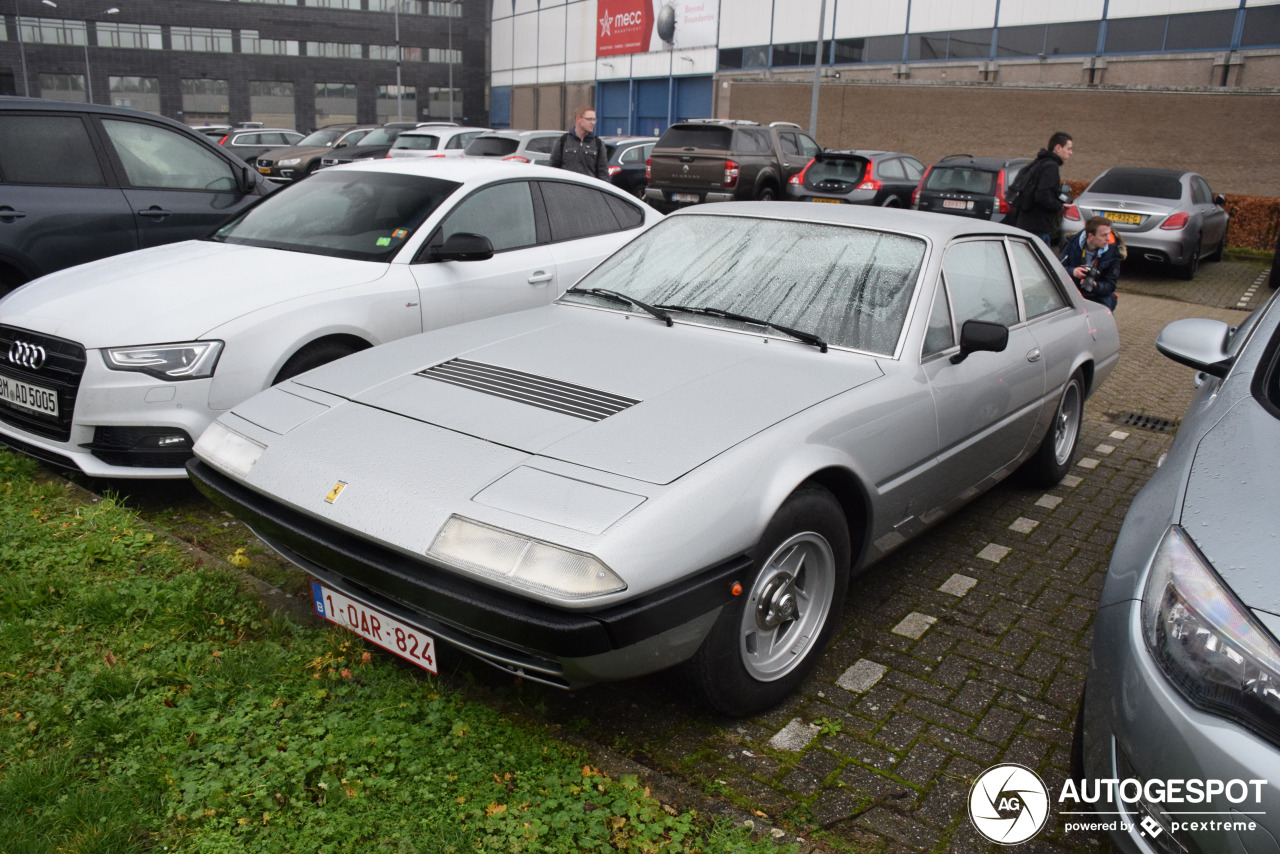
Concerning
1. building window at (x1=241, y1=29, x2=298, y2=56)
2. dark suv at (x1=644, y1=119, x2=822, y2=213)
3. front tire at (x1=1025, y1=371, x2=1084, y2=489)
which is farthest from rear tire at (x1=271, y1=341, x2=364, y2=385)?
building window at (x1=241, y1=29, x2=298, y2=56)

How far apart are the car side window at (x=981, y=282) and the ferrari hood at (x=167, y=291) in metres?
2.84

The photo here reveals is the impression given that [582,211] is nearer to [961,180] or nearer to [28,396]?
[28,396]

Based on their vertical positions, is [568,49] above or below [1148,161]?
above

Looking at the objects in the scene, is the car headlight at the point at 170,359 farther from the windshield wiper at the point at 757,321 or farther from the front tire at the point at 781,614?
the front tire at the point at 781,614

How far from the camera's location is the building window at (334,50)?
200ft

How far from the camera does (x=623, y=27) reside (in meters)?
42.0

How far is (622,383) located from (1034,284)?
263 centimetres

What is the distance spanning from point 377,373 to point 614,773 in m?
Result: 1.67

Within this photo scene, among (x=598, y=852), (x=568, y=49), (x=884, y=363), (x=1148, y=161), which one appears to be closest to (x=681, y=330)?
(x=884, y=363)

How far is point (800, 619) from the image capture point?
9.88 feet

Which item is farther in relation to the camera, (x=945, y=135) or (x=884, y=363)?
(x=945, y=135)

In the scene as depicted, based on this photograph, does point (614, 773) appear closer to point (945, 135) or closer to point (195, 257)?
point (195, 257)

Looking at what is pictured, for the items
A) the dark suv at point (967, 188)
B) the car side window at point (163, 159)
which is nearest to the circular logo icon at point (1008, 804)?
the car side window at point (163, 159)

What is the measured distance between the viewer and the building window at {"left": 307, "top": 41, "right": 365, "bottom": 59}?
60906mm
